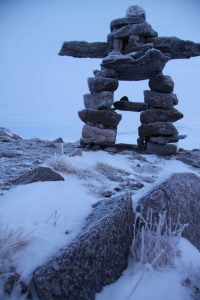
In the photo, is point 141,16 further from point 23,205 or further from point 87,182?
point 23,205

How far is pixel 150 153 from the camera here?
7.16m

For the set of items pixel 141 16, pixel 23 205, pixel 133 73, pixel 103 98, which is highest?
pixel 141 16

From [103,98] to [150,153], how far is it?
62.8 inches

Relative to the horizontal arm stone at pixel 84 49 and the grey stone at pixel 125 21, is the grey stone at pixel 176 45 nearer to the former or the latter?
the grey stone at pixel 125 21

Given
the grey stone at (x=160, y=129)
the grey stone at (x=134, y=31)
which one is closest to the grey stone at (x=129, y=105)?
the grey stone at (x=160, y=129)

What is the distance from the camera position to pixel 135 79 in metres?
7.86

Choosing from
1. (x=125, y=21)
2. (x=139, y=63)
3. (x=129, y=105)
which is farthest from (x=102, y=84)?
(x=125, y=21)

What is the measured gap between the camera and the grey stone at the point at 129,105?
7679mm

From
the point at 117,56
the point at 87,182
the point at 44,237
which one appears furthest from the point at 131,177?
the point at 117,56

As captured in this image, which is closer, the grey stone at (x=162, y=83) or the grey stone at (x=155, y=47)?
the grey stone at (x=162, y=83)

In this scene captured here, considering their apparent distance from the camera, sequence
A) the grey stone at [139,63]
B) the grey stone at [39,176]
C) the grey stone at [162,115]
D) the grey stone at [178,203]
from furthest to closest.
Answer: the grey stone at [162,115], the grey stone at [139,63], the grey stone at [39,176], the grey stone at [178,203]

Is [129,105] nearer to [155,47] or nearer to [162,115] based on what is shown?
[162,115]

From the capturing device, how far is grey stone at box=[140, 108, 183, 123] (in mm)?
7191

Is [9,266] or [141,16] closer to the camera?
[9,266]
